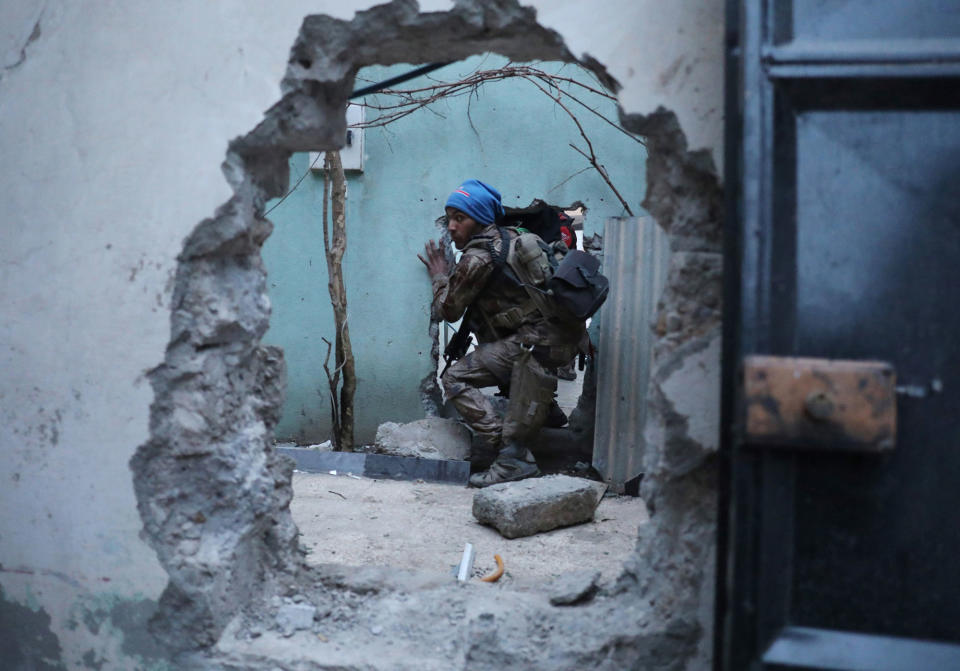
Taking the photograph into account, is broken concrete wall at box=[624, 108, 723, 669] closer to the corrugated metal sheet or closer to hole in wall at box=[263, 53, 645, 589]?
the corrugated metal sheet

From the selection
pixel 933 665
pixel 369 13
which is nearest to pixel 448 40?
pixel 369 13

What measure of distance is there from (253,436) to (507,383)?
2.99 meters

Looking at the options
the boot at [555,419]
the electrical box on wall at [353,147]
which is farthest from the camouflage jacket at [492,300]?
the electrical box on wall at [353,147]

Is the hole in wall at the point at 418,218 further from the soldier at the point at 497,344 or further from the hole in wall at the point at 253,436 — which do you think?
the hole in wall at the point at 253,436

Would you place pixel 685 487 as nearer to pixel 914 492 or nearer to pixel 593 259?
pixel 914 492

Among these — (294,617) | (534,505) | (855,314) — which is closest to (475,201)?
(534,505)

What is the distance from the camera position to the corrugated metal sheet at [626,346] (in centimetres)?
474

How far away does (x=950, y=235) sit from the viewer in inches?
51.0

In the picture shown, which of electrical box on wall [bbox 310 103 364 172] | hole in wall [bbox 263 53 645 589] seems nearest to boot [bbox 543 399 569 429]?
hole in wall [bbox 263 53 645 589]

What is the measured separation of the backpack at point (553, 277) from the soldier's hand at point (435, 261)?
787 millimetres

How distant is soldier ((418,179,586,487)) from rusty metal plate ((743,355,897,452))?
3501mm

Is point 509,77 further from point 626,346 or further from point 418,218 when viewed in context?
point 626,346

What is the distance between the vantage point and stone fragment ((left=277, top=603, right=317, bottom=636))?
80.1 inches

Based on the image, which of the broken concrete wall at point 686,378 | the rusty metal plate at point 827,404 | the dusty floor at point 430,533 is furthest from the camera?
the dusty floor at point 430,533
